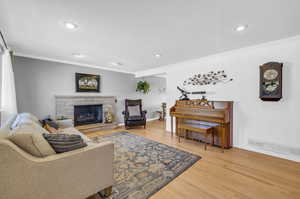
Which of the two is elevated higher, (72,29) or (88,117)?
(72,29)

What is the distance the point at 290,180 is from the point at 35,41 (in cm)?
485

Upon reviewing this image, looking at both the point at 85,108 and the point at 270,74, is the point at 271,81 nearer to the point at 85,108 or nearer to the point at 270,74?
the point at 270,74

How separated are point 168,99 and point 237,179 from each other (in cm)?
281

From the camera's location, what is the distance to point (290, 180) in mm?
1828

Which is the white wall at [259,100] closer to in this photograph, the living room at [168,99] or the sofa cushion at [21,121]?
the living room at [168,99]

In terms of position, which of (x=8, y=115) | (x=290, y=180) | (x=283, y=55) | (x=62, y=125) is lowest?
(x=290, y=180)

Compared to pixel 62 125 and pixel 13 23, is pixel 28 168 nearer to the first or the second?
pixel 13 23

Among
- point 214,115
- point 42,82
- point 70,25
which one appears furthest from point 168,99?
point 42,82

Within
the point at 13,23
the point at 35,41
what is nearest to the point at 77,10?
the point at 13,23

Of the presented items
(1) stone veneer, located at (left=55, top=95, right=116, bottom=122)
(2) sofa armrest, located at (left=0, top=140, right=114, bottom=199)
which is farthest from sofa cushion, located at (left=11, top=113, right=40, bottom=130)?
(1) stone veneer, located at (left=55, top=95, right=116, bottom=122)

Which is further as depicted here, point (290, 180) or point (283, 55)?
point (283, 55)

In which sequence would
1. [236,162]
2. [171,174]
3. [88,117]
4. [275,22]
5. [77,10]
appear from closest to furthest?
[77,10], [275,22], [171,174], [236,162], [88,117]

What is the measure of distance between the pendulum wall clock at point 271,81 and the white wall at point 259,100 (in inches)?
4.7

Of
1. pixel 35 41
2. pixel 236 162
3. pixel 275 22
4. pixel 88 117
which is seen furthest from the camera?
pixel 88 117
